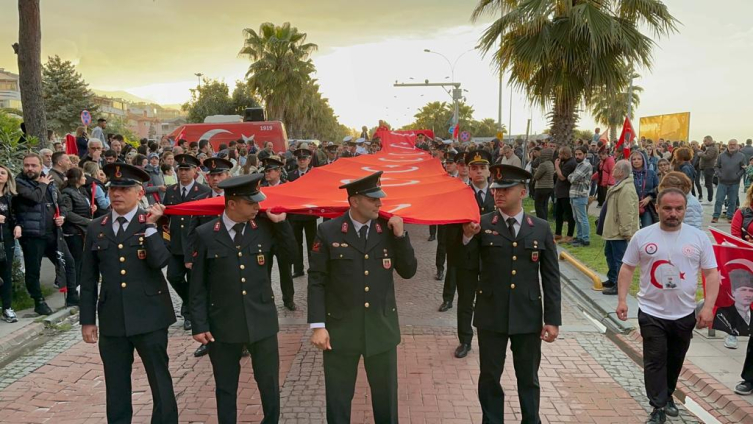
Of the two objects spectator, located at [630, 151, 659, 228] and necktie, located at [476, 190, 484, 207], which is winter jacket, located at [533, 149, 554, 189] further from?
necktie, located at [476, 190, 484, 207]

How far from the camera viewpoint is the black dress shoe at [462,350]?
551 cm

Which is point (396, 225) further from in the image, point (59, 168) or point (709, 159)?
point (709, 159)

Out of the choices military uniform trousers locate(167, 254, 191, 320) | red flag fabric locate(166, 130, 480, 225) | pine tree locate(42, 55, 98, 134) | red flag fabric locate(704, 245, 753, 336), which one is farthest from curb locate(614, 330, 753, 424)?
pine tree locate(42, 55, 98, 134)

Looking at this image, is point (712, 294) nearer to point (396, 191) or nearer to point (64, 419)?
point (396, 191)

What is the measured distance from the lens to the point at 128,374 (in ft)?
12.5

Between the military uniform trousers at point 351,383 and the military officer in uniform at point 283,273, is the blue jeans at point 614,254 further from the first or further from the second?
the military uniform trousers at point 351,383

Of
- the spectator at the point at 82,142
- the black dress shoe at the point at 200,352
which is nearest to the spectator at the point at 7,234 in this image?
the black dress shoe at the point at 200,352

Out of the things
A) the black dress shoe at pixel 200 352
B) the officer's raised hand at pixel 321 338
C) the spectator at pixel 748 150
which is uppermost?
the spectator at pixel 748 150

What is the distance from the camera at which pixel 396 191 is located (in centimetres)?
579

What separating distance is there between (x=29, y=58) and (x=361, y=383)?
32.6 feet

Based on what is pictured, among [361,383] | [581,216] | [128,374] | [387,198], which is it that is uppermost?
[387,198]

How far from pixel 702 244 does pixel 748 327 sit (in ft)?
3.19

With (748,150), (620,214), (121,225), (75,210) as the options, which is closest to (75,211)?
(75,210)

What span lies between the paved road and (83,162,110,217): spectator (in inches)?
86.9
